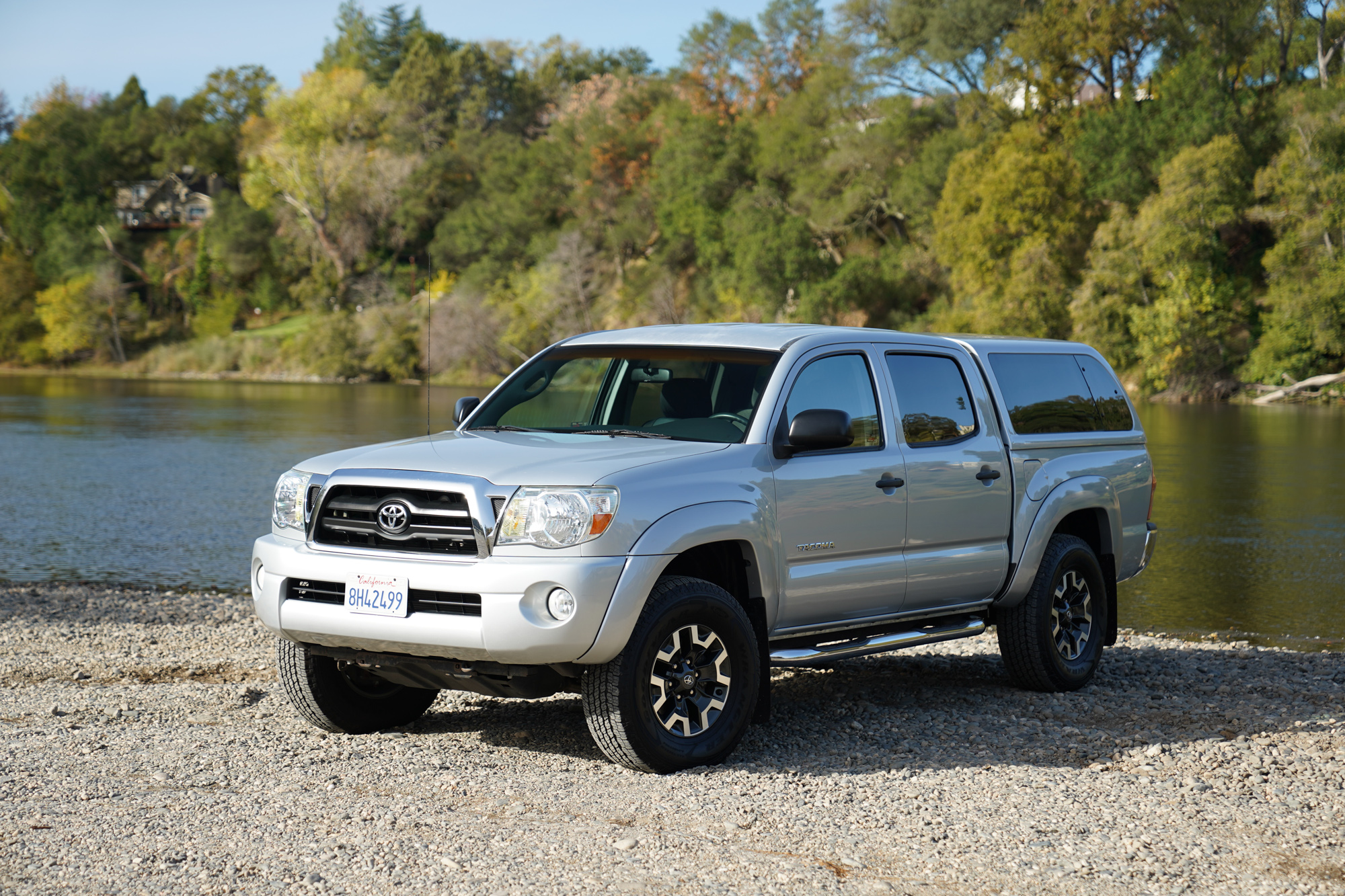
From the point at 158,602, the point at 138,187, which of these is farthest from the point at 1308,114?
the point at 138,187

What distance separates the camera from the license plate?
19.8 feet

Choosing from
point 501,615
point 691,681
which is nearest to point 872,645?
point 691,681

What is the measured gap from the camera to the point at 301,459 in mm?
29469

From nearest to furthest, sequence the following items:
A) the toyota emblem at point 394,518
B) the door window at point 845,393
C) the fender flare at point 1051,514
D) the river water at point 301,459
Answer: the toyota emblem at point 394,518, the door window at point 845,393, the fender flare at point 1051,514, the river water at point 301,459

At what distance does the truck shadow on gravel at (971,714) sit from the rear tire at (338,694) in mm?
223

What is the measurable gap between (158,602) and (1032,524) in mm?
8636

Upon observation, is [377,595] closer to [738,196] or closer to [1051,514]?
[1051,514]

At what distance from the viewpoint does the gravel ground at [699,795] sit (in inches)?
196

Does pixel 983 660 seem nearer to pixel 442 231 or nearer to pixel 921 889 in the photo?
pixel 921 889

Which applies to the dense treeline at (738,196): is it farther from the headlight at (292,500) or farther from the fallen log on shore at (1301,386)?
the headlight at (292,500)

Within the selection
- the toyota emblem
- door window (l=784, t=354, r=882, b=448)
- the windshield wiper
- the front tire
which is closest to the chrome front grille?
the toyota emblem

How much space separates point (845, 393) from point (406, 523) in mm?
2432

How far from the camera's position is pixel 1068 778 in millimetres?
6430

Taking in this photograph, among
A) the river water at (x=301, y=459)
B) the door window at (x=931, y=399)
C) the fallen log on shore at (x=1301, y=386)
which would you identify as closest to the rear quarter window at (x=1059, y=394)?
the door window at (x=931, y=399)
